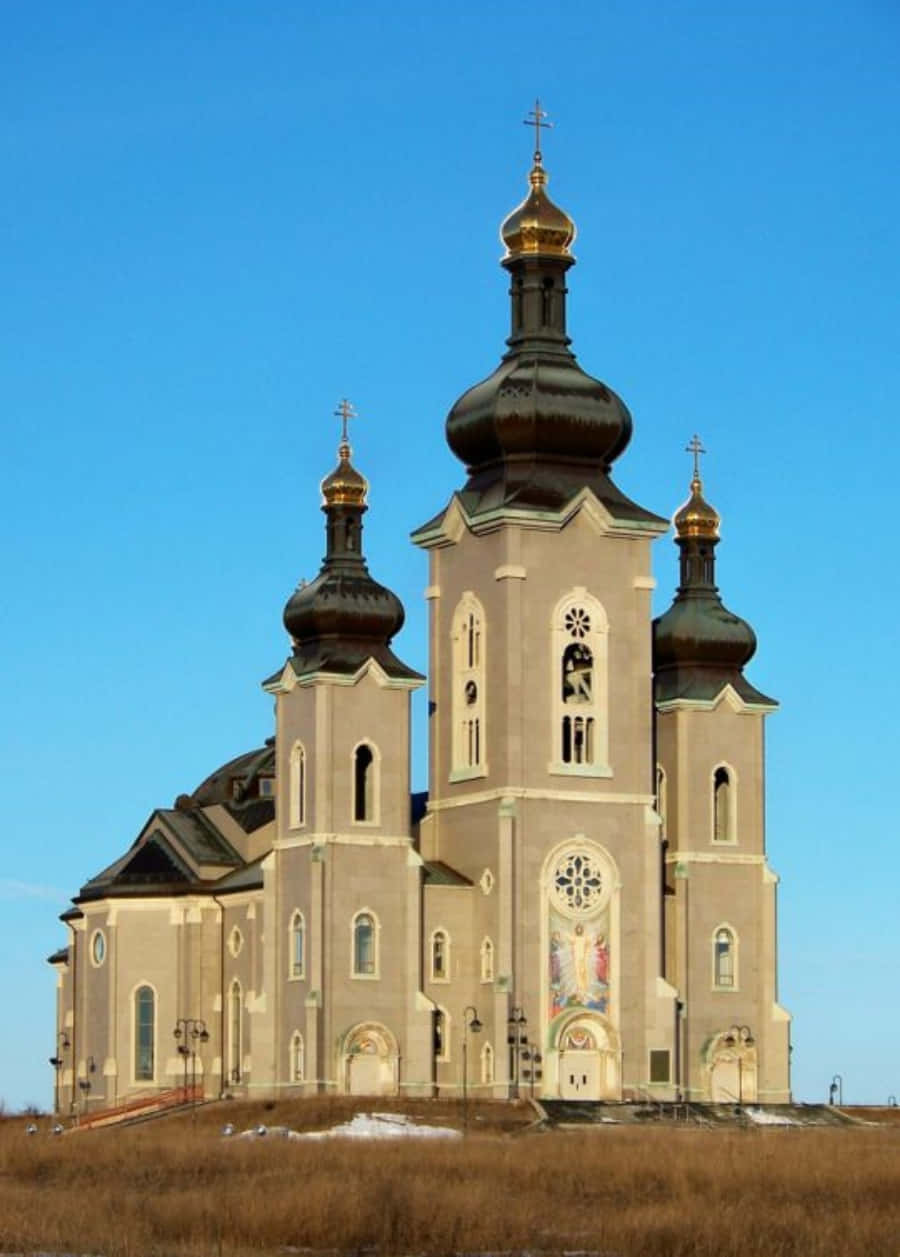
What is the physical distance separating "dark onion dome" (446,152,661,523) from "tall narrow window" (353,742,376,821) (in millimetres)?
6616

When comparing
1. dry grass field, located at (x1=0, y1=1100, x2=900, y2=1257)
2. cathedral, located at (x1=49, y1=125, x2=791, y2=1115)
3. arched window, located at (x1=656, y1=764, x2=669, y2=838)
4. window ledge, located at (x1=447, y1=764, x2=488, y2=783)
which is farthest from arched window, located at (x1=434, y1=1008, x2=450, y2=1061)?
dry grass field, located at (x1=0, y1=1100, x2=900, y2=1257)

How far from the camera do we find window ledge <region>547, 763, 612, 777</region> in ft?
274

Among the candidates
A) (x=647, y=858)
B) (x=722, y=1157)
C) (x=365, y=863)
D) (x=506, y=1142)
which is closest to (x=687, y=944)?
(x=647, y=858)

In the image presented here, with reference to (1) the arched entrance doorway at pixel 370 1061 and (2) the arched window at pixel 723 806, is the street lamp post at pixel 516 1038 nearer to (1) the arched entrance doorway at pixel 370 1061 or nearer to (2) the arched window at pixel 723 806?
(1) the arched entrance doorway at pixel 370 1061

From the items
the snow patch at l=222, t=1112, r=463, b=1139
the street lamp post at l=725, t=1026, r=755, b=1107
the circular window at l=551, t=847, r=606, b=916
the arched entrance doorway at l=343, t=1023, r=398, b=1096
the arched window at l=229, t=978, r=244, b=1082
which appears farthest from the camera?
the arched window at l=229, t=978, r=244, b=1082

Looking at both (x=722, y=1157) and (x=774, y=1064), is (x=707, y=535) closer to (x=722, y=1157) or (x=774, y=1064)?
(x=774, y=1064)

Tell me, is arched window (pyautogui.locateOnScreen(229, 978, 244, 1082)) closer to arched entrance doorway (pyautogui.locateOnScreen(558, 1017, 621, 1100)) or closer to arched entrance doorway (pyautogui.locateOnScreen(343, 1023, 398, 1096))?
arched entrance doorway (pyautogui.locateOnScreen(343, 1023, 398, 1096))

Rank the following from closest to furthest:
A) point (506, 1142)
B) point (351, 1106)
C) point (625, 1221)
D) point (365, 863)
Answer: point (625, 1221) → point (506, 1142) → point (351, 1106) → point (365, 863)

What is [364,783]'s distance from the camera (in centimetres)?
8425

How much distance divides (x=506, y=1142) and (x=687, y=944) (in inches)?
807

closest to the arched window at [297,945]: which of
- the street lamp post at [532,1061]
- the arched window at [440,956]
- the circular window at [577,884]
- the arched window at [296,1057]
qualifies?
the arched window at [296,1057]

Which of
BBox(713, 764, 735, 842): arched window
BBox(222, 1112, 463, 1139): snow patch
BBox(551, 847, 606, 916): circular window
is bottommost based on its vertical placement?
BBox(222, 1112, 463, 1139): snow patch

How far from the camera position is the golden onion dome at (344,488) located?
87.3m

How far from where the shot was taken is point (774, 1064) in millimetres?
87562
